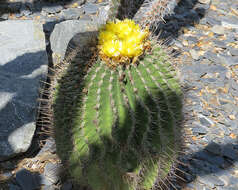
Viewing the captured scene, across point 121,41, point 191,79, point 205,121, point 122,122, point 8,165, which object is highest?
point 121,41

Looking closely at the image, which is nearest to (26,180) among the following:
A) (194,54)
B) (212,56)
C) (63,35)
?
(63,35)

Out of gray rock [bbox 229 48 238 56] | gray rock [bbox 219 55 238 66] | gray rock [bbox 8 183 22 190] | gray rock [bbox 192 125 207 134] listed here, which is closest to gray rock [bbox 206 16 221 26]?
gray rock [bbox 229 48 238 56]

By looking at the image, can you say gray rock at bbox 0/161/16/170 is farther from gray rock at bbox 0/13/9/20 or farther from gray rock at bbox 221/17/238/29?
gray rock at bbox 221/17/238/29

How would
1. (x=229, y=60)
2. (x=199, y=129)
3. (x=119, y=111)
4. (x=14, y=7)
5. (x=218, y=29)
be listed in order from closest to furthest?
(x=119, y=111), (x=199, y=129), (x=229, y=60), (x=218, y=29), (x=14, y=7)

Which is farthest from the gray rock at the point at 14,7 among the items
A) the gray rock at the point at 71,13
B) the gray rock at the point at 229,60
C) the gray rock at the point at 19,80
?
the gray rock at the point at 229,60

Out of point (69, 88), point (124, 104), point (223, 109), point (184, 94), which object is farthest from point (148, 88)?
point (223, 109)

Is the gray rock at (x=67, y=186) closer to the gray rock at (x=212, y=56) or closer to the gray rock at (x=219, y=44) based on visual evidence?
the gray rock at (x=212, y=56)

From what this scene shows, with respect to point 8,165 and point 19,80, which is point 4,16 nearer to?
point 19,80
